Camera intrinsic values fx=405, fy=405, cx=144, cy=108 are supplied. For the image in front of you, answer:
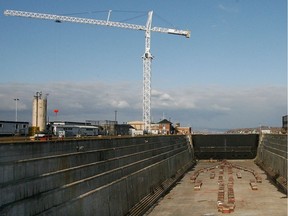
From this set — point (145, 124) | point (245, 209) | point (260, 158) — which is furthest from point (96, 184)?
point (145, 124)

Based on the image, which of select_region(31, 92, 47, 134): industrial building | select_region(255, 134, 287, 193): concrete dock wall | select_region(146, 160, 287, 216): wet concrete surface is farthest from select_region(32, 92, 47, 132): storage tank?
select_region(255, 134, 287, 193): concrete dock wall

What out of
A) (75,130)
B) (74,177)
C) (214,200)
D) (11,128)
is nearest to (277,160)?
(214,200)

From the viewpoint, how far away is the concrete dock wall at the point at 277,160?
62328 millimetres

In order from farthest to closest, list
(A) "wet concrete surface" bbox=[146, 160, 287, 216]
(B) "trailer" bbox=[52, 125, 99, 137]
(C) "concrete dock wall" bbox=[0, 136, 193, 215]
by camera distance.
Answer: (B) "trailer" bbox=[52, 125, 99, 137] < (A) "wet concrete surface" bbox=[146, 160, 287, 216] < (C) "concrete dock wall" bbox=[0, 136, 193, 215]

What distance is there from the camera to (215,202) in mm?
49375

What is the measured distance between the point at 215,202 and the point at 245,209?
4848 mm

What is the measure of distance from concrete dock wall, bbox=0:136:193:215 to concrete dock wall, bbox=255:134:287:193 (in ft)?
71.4

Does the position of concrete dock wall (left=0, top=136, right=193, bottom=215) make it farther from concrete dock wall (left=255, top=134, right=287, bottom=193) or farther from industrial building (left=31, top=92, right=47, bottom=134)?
concrete dock wall (left=255, top=134, right=287, bottom=193)

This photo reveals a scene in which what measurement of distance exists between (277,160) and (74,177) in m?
50.2

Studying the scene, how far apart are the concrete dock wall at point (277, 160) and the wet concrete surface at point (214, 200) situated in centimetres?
170

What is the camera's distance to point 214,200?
50781mm

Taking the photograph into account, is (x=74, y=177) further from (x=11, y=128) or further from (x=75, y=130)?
(x=75, y=130)

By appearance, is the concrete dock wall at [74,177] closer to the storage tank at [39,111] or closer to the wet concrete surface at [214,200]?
the wet concrete surface at [214,200]

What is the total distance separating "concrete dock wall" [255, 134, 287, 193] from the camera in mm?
62328
